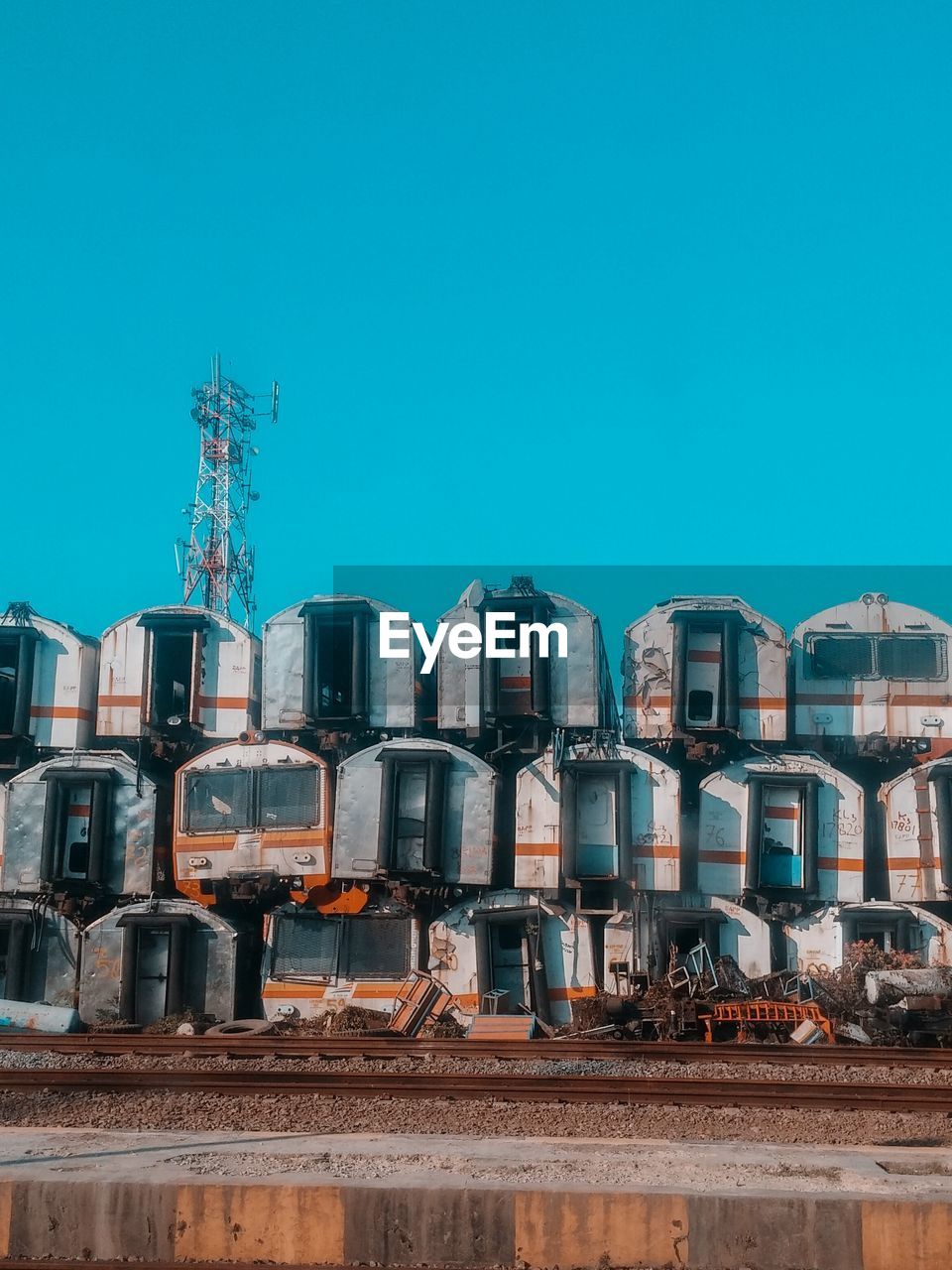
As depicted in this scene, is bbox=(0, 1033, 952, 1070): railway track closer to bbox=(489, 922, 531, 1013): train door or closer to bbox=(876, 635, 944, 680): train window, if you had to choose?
bbox=(489, 922, 531, 1013): train door

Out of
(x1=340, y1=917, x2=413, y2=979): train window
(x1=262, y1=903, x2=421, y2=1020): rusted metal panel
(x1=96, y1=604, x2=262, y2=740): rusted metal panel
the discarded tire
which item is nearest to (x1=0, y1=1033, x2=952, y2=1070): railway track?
the discarded tire

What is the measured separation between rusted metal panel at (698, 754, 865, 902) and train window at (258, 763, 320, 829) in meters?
7.84

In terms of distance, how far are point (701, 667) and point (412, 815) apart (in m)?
6.72

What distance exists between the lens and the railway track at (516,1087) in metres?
13.1

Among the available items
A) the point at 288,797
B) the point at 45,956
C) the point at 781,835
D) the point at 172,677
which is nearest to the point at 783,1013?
the point at 781,835

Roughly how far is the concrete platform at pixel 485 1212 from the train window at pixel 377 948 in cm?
1398

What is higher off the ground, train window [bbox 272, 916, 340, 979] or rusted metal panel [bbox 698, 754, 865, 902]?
rusted metal panel [bbox 698, 754, 865, 902]

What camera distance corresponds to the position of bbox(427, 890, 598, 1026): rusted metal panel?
2253cm

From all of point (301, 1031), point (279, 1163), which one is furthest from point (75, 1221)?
point (301, 1031)

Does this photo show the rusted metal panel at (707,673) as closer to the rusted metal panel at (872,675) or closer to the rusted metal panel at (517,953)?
the rusted metal panel at (872,675)

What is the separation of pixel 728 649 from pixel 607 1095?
1300 cm

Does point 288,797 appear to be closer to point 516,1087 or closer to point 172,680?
point 172,680

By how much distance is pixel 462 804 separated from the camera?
2403 centimetres

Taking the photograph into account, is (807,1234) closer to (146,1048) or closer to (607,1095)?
(607,1095)
